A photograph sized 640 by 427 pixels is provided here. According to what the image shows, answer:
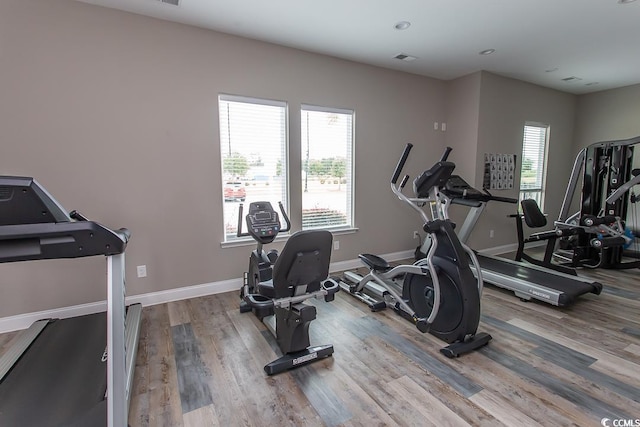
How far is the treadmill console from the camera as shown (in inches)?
116

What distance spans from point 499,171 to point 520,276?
2.11 metres

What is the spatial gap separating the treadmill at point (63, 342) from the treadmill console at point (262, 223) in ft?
3.95

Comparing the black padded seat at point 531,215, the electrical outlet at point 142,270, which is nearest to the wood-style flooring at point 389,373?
the electrical outlet at point 142,270

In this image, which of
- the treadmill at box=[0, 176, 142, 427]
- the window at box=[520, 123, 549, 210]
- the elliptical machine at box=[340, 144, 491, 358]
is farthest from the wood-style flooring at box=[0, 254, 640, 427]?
the window at box=[520, 123, 549, 210]

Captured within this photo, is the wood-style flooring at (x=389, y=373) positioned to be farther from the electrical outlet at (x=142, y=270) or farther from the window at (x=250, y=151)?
the window at (x=250, y=151)

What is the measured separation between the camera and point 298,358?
2195mm

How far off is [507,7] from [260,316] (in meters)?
3.56

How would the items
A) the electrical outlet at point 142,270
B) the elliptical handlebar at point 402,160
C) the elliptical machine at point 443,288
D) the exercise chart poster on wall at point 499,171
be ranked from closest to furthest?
the elliptical machine at point 443,288 → the elliptical handlebar at point 402,160 → the electrical outlet at point 142,270 → the exercise chart poster on wall at point 499,171

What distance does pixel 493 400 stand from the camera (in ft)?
6.14

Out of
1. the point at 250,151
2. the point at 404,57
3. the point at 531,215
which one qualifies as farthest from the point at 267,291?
the point at 531,215

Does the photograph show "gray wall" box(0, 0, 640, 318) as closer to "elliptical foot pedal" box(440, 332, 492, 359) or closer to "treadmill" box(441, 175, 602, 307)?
"treadmill" box(441, 175, 602, 307)

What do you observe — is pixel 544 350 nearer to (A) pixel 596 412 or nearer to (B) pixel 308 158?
(A) pixel 596 412

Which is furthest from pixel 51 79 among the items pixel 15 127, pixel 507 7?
pixel 507 7

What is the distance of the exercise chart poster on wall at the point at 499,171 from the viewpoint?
4879mm
